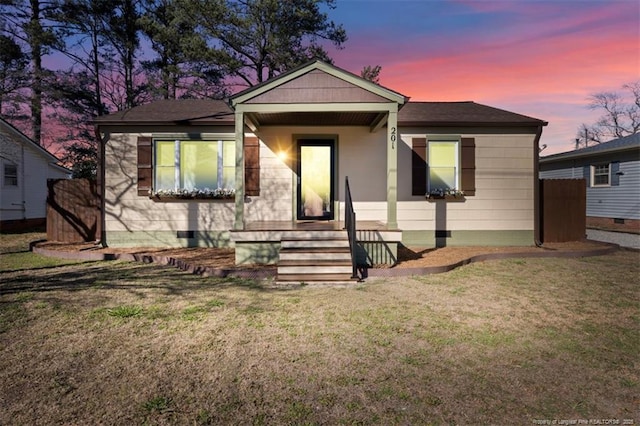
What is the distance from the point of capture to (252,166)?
8.92 m

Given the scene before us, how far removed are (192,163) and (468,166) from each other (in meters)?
7.37

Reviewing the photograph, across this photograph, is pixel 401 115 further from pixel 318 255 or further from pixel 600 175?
pixel 600 175

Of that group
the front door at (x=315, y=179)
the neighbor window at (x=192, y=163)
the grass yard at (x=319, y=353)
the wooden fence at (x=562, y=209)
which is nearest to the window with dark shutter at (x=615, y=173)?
the wooden fence at (x=562, y=209)

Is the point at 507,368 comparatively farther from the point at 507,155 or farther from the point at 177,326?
the point at 507,155

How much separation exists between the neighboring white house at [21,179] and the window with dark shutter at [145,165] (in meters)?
7.91

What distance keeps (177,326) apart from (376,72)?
17808 mm

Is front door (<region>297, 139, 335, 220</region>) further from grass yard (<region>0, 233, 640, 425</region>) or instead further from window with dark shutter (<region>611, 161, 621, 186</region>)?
window with dark shutter (<region>611, 161, 621, 186</region>)

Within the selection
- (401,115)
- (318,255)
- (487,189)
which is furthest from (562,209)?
(318,255)

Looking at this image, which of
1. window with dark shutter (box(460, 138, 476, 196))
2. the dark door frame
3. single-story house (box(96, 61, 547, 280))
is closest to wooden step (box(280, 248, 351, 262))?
single-story house (box(96, 61, 547, 280))

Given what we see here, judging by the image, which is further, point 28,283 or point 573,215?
point 573,215

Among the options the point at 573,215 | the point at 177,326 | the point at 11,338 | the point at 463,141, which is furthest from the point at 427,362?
the point at 573,215

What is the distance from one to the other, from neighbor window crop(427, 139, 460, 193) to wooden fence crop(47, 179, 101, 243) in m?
9.26

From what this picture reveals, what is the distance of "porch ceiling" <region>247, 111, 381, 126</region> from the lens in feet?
26.0

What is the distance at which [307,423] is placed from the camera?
2150mm
